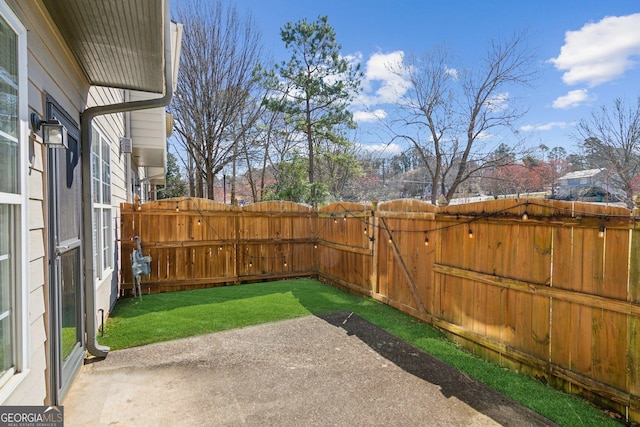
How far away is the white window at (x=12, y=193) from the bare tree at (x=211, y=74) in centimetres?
981

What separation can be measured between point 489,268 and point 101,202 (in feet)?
15.9

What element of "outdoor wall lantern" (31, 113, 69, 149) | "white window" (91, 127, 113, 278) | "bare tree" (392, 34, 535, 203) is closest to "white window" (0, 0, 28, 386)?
Answer: "outdoor wall lantern" (31, 113, 69, 149)

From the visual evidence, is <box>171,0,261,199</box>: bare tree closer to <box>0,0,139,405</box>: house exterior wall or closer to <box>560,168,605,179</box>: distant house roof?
<box>0,0,139,405</box>: house exterior wall

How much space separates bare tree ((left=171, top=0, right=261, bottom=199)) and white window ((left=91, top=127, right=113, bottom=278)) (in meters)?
6.46

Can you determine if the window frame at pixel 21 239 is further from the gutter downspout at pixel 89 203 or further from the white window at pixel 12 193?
the gutter downspout at pixel 89 203

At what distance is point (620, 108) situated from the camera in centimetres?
1041

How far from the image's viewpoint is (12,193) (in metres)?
1.76

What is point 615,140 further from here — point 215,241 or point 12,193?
point 12,193

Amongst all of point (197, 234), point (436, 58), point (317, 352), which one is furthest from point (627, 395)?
point (436, 58)

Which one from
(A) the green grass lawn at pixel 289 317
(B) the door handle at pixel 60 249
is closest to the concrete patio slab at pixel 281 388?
(A) the green grass lawn at pixel 289 317

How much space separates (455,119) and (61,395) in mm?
11519

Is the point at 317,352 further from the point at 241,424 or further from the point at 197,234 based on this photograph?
the point at 197,234

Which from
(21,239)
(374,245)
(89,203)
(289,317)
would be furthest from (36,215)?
(374,245)

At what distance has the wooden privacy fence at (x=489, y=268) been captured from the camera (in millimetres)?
2693
